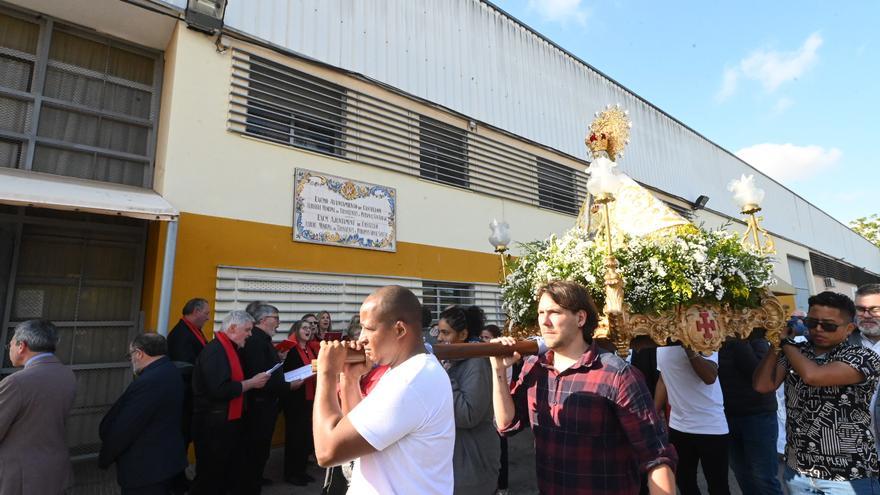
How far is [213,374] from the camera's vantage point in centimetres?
375

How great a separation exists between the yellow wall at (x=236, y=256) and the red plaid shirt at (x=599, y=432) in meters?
4.68

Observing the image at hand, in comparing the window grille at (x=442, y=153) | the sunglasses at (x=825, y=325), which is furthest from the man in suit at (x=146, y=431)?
the window grille at (x=442, y=153)

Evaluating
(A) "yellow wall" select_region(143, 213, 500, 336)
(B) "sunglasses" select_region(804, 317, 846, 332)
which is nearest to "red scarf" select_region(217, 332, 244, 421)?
(A) "yellow wall" select_region(143, 213, 500, 336)

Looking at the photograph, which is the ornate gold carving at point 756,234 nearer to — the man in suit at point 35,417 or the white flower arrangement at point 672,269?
the white flower arrangement at point 672,269

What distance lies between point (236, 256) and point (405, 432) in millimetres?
4951

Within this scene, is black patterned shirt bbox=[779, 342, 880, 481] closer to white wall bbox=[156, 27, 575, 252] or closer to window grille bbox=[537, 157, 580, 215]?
white wall bbox=[156, 27, 575, 252]

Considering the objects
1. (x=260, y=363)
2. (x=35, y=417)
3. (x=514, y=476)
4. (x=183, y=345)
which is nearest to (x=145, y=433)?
(x=35, y=417)

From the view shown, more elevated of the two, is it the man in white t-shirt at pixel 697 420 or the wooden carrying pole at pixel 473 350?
the wooden carrying pole at pixel 473 350

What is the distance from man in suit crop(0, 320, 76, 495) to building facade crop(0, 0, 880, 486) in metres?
1.61

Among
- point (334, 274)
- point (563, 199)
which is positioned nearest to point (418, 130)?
point (334, 274)

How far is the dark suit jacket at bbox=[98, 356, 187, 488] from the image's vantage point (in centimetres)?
301

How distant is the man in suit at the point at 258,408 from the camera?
423cm

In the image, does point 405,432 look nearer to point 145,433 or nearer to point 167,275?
point 145,433

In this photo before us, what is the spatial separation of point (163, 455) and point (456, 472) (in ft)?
6.75
